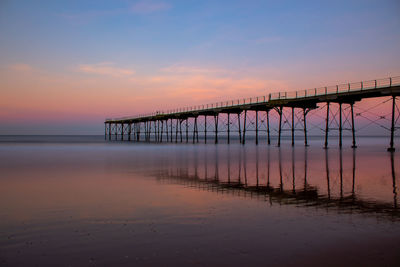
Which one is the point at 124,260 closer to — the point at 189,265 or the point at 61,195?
the point at 189,265

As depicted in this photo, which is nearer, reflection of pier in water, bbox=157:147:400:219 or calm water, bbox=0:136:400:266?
calm water, bbox=0:136:400:266

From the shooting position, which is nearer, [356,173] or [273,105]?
[356,173]

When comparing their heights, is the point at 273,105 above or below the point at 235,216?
above

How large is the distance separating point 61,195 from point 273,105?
33.4 metres

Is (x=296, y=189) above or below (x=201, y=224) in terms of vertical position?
below

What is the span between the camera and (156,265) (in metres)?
4.60

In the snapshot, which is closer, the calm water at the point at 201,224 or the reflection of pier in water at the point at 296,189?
the calm water at the point at 201,224

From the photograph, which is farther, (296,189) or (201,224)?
(296,189)

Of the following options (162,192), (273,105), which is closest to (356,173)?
(162,192)

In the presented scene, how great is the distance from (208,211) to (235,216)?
2.40 ft

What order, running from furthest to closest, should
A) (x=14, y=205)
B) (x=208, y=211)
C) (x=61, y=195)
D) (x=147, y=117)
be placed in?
(x=147, y=117)
(x=61, y=195)
(x=14, y=205)
(x=208, y=211)

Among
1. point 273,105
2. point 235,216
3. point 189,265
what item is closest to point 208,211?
point 235,216

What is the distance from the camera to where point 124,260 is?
4.76m

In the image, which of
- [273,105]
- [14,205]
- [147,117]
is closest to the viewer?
[14,205]
